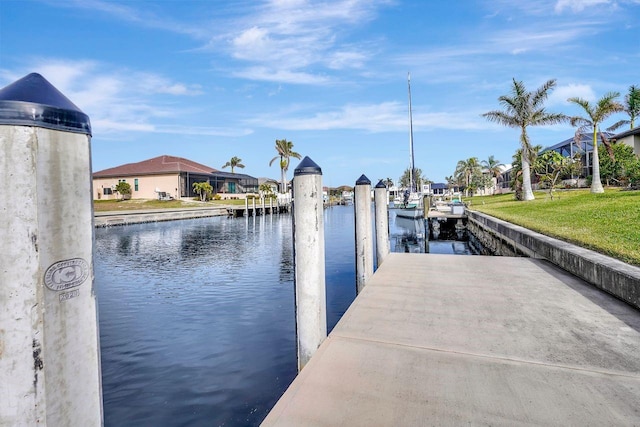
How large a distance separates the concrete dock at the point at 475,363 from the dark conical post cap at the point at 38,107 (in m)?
2.24

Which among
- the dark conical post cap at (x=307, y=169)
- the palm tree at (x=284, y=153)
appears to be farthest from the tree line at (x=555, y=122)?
the palm tree at (x=284, y=153)

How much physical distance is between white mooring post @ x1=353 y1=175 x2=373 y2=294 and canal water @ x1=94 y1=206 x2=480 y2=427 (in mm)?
1278

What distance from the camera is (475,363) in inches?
130

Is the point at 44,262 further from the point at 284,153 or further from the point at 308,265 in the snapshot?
the point at 284,153

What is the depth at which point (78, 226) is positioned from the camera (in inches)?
70.0

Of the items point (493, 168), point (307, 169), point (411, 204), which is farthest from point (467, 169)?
point (307, 169)

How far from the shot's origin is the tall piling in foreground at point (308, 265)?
3.96m

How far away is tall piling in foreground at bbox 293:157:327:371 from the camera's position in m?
3.96

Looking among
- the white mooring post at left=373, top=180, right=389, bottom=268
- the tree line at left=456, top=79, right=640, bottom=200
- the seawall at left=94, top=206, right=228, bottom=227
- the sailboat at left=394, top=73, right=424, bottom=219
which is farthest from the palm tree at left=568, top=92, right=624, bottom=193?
the seawall at left=94, top=206, right=228, bottom=227

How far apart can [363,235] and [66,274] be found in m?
5.92

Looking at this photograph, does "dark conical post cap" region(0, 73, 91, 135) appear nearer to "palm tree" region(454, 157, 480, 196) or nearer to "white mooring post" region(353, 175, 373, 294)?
"white mooring post" region(353, 175, 373, 294)

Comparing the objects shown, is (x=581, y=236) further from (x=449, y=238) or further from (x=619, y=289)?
(x=449, y=238)

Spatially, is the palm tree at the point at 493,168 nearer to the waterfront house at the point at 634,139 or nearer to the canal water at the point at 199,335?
the waterfront house at the point at 634,139

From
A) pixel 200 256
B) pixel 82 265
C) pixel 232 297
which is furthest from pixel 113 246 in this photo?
pixel 82 265
